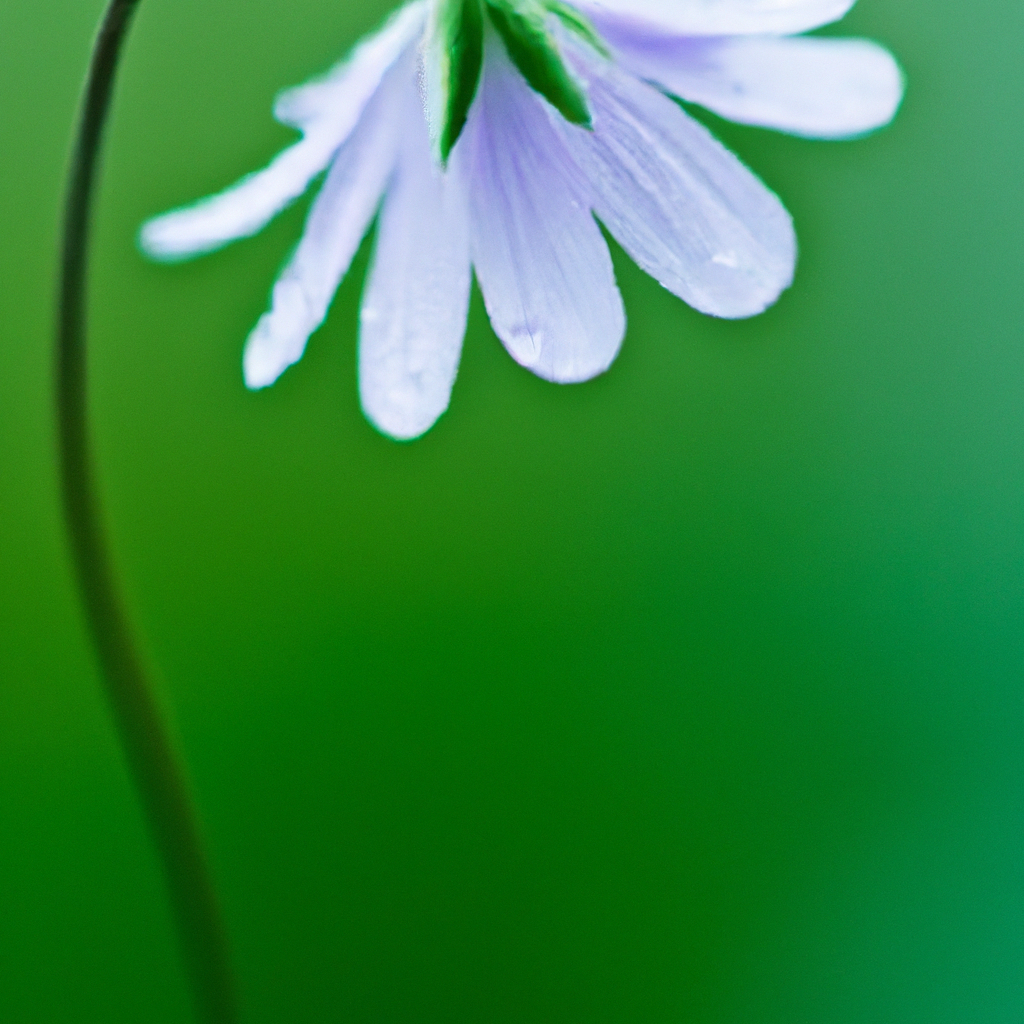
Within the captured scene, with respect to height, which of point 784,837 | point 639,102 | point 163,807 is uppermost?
point 639,102

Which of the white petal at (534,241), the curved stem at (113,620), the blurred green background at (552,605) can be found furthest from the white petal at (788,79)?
the blurred green background at (552,605)

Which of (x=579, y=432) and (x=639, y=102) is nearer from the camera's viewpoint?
(x=639, y=102)

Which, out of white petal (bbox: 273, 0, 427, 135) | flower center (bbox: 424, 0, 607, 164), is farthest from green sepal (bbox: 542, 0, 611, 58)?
white petal (bbox: 273, 0, 427, 135)

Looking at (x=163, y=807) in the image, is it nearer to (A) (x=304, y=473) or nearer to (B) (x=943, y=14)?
(A) (x=304, y=473)

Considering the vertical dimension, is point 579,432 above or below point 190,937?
above

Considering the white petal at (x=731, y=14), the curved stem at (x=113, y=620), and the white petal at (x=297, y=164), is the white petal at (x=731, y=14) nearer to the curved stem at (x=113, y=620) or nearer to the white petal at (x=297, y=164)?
the white petal at (x=297, y=164)

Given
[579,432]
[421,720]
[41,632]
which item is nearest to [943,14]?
[579,432]
